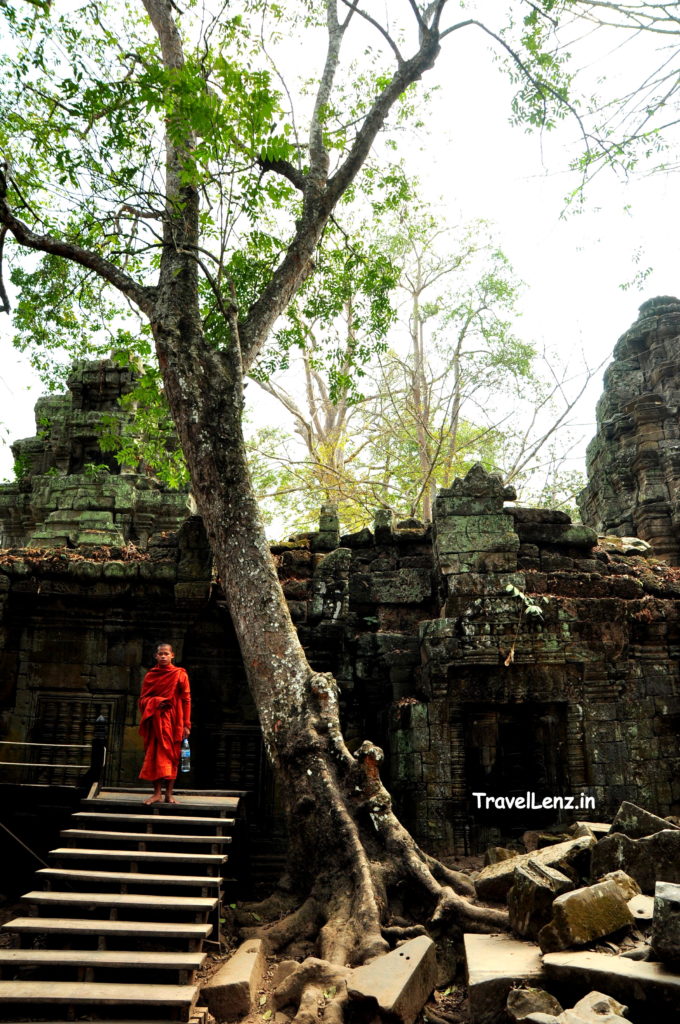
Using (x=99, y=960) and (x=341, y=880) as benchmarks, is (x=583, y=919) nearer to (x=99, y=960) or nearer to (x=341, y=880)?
(x=341, y=880)

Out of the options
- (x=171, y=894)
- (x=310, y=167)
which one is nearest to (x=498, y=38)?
(x=310, y=167)

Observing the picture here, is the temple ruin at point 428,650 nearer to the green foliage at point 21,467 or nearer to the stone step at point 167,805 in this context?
the green foliage at point 21,467

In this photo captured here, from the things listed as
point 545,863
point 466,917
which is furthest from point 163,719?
point 545,863

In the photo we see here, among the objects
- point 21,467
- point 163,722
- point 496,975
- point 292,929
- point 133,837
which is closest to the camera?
point 496,975

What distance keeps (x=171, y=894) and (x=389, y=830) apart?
5.55 ft

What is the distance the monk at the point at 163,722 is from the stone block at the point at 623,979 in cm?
347

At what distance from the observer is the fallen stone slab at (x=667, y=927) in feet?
12.0

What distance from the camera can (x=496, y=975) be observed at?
4.18 meters

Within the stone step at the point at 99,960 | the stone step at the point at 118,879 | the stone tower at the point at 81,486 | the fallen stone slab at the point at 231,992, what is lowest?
the fallen stone slab at the point at 231,992

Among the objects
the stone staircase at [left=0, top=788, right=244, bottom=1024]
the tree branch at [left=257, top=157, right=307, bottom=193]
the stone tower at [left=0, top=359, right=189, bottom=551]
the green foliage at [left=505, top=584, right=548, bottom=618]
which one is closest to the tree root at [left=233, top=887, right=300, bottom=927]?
the stone staircase at [left=0, top=788, right=244, bottom=1024]

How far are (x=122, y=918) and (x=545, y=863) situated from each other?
9.56 feet

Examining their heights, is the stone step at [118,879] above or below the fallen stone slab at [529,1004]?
above

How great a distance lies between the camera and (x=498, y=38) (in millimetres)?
10211

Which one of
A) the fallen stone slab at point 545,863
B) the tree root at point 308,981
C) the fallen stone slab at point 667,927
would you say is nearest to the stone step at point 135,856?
the tree root at point 308,981
